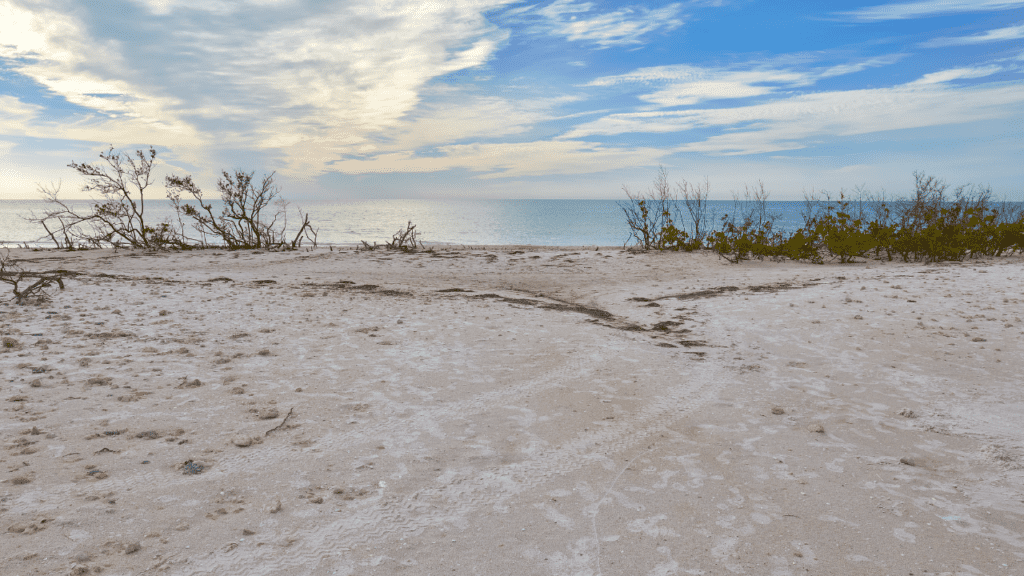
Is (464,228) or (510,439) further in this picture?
(464,228)

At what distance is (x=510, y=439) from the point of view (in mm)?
3713

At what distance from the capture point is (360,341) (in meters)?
5.86

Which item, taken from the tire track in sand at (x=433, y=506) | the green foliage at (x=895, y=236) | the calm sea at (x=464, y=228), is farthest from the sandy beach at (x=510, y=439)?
the calm sea at (x=464, y=228)

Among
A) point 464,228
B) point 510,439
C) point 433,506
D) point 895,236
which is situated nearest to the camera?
point 433,506

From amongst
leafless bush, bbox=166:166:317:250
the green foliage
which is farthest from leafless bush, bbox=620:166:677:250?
leafless bush, bbox=166:166:317:250

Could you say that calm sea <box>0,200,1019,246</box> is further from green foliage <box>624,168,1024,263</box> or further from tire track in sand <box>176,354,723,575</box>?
tire track in sand <box>176,354,723,575</box>

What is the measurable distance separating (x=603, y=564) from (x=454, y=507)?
2.83ft

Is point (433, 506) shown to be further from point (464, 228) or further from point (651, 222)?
point (464, 228)

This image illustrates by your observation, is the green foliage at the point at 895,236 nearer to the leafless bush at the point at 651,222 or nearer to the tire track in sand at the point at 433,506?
the leafless bush at the point at 651,222

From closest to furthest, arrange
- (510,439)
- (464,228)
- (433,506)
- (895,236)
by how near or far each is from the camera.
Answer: (433,506)
(510,439)
(895,236)
(464,228)

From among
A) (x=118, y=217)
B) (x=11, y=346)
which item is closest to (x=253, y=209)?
(x=118, y=217)

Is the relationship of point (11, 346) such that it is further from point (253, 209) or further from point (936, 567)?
point (253, 209)

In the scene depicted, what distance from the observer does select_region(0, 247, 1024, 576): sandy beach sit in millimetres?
2490

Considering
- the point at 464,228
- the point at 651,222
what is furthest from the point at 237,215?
the point at 464,228
